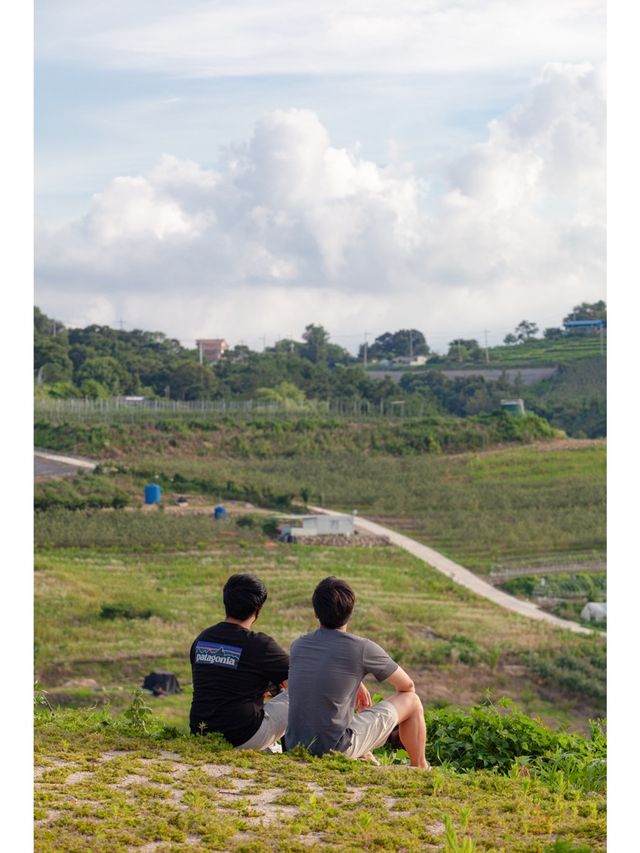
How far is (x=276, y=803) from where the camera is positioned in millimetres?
2676

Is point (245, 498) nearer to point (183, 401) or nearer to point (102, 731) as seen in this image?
point (183, 401)

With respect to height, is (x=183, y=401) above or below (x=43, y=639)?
above

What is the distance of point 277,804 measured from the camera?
2.67m

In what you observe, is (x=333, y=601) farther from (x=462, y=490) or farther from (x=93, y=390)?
(x=93, y=390)

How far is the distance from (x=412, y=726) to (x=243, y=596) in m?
0.61

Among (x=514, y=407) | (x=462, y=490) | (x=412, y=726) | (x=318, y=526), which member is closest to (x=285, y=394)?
(x=514, y=407)

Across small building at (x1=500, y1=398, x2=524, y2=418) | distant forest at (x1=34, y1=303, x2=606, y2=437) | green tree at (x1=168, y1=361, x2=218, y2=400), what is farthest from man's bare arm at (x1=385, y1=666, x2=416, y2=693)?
green tree at (x1=168, y1=361, x2=218, y2=400)

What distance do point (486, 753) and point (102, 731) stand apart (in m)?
1.28

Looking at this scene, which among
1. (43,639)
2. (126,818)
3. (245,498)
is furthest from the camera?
(245,498)

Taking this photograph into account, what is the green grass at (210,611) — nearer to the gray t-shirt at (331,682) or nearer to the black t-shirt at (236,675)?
the black t-shirt at (236,675)

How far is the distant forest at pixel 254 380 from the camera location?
36156mm

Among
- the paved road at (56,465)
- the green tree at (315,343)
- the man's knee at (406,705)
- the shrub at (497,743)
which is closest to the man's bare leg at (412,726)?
the man's knee at (406,705)

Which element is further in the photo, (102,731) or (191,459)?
(191,459)
